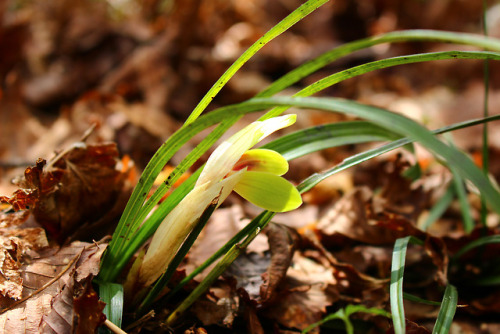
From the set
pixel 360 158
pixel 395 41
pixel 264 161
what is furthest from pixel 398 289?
pixel 395 41

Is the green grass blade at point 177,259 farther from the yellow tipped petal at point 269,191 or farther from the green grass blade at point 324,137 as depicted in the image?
the green grass blade at point 324,137

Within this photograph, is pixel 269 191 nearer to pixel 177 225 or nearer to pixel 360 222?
pixel 177 225

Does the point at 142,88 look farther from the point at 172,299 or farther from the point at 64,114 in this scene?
the point at 172,299

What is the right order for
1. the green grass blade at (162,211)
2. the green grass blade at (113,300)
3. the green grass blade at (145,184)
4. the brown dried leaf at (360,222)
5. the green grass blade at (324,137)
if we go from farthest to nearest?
the brown dried leaf at (360,222) → the green grass blade at (324,137) → the green grass blade at (162,211) → the green grass blade at (113,300) → the green grass blade at (145,184)

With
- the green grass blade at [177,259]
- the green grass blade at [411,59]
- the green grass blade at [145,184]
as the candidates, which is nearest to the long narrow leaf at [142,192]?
the green grass blade at [145,184]

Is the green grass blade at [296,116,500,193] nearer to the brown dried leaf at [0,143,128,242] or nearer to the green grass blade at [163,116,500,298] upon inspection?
the green grass blade at [163,116,500,298]

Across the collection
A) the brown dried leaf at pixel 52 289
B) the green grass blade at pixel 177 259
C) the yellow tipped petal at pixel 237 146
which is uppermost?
the yellow tipped petal at pixel 237 146

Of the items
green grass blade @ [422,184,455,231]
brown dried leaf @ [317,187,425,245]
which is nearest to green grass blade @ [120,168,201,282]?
brown dried leaf @ [317,187,425,245]

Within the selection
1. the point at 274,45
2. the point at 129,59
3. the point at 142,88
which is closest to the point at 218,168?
the point at 142,88
